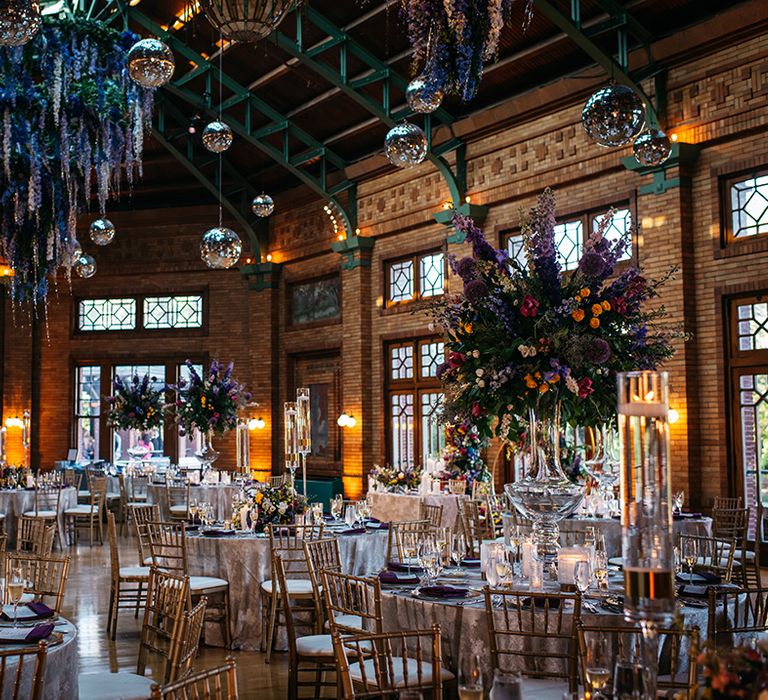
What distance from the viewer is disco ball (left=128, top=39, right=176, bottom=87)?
6.90 meters

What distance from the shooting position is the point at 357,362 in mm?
14648

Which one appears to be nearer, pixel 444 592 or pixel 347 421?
pixel 444 592

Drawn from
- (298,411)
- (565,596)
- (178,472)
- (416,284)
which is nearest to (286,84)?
(416,284)

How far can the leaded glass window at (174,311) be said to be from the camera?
17.6 meters

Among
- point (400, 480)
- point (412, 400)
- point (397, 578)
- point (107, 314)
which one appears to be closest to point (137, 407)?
point (412, 400)

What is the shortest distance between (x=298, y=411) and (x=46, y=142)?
4.88 m

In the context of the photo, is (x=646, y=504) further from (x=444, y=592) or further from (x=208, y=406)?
(x=208, y=406)

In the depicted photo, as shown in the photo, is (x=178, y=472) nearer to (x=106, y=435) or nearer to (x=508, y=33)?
(x=106, y=435)

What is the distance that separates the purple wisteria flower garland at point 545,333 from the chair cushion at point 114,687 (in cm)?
193

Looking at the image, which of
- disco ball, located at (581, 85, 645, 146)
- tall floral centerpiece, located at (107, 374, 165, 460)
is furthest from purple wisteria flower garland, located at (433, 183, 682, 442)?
tall floral centerpiece, located at (107, 374, 165, 460)

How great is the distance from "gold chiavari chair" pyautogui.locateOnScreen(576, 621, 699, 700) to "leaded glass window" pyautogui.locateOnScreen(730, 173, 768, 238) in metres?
6.42

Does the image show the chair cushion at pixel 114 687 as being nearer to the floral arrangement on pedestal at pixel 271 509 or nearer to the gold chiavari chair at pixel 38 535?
the gold chiavari chair at pixel 38 535

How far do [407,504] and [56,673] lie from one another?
24.2 ft

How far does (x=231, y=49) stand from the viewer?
1319cm
